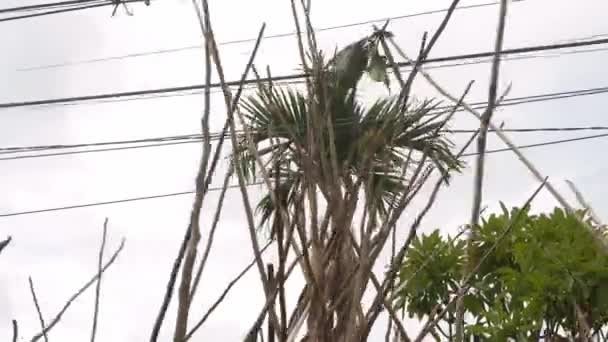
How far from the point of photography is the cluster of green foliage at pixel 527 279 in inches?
82.8

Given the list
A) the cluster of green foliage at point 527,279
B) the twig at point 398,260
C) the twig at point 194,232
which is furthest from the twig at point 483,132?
the cluster of green foliage at point 527,279

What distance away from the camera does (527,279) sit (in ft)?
7.06

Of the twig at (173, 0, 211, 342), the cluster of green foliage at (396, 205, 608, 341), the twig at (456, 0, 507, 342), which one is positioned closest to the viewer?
the twig at (173, 0, 211, 342)

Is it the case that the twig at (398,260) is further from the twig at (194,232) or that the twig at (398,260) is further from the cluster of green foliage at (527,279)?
the cluster of green foliage at (527,279)

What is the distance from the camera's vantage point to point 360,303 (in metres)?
0.57

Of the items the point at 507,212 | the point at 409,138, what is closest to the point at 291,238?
the point at 409,138

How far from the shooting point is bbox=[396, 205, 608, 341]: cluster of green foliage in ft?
6.90

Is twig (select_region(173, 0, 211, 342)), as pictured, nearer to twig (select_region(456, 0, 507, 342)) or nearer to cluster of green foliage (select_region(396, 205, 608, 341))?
twig (select_region(456, 0, 507, 342))

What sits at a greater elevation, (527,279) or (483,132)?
(483,132)

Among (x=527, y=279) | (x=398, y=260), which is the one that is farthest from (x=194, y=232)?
(x=527, y=279)

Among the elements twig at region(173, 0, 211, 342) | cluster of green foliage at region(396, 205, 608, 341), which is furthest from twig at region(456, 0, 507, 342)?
cluster of green foliage at region(396, 205, 608, 341)

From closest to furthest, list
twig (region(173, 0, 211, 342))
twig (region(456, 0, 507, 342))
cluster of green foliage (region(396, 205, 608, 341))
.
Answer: twig (region(173, 0, 211, 342))
twig (region(456, 0, 507, 342))
cluster of green foliage (region(396, 205, 608, 341))

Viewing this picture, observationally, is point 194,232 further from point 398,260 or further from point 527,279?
point 527,279

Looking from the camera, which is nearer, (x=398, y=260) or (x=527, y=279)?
(x=398, y=260)
